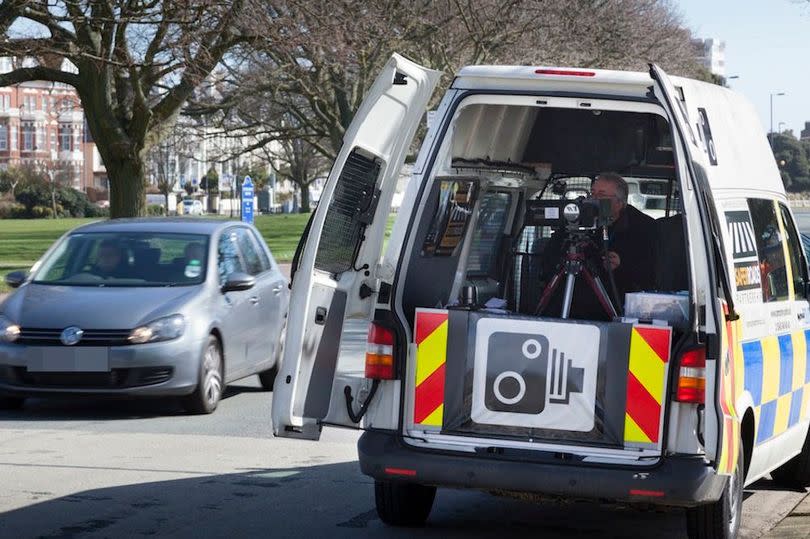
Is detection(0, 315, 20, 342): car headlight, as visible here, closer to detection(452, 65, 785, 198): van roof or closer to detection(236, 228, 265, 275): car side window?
detection(236, 228, 265, 275): car side window

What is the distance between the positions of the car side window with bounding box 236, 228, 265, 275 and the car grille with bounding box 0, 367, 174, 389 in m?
2.03

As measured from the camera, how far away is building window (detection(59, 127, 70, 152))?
134000 millimetres

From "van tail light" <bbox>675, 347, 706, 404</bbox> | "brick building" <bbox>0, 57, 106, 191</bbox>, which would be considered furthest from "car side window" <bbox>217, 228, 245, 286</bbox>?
"brick building" <bbox>0, 57, 106, 191</bbox>

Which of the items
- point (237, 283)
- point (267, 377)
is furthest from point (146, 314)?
point (267, 377)

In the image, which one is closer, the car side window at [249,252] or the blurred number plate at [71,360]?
the blurred number plate at [71,360]

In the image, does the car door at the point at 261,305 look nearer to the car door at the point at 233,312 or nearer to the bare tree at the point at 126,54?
the car door at the point at 233,312

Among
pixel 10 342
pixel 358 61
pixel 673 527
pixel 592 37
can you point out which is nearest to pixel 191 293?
pixel 10 342

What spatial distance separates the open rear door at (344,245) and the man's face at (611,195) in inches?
51.6

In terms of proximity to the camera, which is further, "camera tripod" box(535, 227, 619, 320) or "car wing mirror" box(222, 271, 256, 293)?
"car wing mirror" box(222, 271, 256, 293)

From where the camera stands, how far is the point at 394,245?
6871mm

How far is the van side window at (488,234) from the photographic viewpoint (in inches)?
329

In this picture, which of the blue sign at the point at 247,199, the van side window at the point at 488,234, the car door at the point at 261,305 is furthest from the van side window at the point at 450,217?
the blue sign at the point at 247,199

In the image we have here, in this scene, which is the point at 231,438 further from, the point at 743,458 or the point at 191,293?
the point at 743,458

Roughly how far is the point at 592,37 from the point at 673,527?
35.8 m
